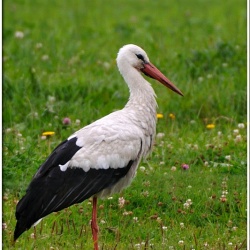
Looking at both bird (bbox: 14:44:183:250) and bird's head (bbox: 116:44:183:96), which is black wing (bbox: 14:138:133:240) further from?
bird's head (bbox: 116:44:183:96)

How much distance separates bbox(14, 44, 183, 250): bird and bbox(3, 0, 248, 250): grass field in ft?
1.20

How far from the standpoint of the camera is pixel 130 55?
6840 mm

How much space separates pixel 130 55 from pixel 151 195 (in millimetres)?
1070

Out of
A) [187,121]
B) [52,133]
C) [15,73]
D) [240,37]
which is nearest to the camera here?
[52,133]

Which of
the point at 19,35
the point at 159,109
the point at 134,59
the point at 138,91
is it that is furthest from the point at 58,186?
the point at 19,35

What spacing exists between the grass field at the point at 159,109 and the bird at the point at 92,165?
366mm

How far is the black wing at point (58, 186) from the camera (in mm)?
5859

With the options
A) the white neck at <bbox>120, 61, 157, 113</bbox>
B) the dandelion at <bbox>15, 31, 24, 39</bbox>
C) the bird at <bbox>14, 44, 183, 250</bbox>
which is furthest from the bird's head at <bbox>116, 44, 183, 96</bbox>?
the dandelion at <bbox>15, 31, 24, 39</bbox>

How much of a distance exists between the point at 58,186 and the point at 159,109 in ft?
10.2

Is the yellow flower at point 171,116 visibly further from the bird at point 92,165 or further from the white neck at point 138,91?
the bird at point 92,165

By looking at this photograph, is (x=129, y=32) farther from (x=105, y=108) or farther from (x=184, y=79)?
(x=105, y=108)

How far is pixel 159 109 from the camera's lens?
29.4 ft

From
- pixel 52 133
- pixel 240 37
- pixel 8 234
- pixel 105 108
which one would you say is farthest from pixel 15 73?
pixel 8 234

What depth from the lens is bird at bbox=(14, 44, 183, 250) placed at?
232 inches
